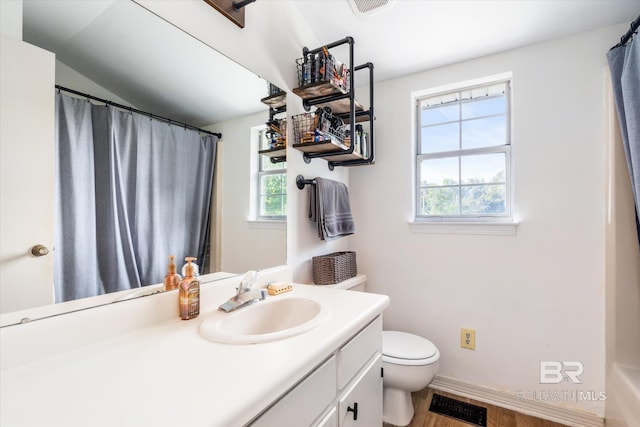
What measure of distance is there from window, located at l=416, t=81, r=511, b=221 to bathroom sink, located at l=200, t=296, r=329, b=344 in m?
1.27

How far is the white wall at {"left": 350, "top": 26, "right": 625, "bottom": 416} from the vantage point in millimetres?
1534

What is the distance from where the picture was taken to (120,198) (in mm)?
857

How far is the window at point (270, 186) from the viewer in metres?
1.39

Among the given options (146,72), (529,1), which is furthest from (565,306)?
(146,72)

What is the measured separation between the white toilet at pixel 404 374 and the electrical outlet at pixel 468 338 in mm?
323

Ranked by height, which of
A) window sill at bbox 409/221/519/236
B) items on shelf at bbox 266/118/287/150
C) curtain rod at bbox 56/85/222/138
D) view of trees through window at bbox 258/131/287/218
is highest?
items on shelf at bbox 266/118/287/150

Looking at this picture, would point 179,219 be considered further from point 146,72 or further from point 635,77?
point 635,77

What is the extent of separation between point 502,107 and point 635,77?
2.23 feet

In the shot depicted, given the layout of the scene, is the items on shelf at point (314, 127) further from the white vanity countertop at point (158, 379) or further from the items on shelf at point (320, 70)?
the white vanity countertop at point (158, 379)

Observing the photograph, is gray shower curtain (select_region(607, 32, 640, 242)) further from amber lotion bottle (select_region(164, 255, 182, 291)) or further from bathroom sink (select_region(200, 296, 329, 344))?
amber lotion bottle (select_region(164, 255, 182, 291))

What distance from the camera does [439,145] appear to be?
6.66 ft

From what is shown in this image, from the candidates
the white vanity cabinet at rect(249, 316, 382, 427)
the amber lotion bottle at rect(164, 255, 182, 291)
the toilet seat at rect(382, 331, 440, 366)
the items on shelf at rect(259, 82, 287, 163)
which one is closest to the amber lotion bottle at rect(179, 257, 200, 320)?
the amber lotion bottle at rect(164, 255, 182, 291)
